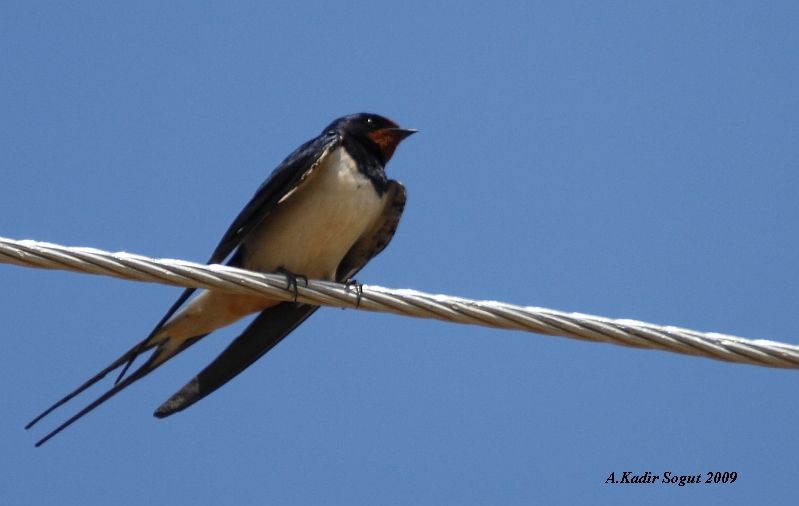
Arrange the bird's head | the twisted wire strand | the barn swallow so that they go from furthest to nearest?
the bird's head, the barn swallow, the twisted wire strand

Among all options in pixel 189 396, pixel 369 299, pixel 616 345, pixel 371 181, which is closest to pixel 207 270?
pixel 369 299

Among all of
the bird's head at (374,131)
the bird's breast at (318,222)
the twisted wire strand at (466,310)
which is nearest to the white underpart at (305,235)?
the bird's breast at (318,222)

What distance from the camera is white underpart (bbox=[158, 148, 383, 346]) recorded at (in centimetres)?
441

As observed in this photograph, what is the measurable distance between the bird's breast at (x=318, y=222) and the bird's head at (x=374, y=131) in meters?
0.26

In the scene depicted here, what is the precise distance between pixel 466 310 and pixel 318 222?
1.43 m

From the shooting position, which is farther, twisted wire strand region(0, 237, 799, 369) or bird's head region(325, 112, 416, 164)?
bird's head region(325, 112, 416, 164)

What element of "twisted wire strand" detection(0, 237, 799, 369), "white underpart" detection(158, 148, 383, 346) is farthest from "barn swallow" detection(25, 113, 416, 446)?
"twisted wire strand" detection(0, 237, 799, 369)

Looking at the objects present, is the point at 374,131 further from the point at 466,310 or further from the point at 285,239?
the point at 466,310

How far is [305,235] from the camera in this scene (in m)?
4.43

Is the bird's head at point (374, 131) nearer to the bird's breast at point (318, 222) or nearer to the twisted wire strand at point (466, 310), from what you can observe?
the bird's breast at point (318, 222)

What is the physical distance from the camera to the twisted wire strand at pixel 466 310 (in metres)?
2.88

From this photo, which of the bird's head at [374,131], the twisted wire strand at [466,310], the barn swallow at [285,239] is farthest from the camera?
the bird's head at [374,131]

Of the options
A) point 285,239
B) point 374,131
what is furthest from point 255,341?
point 374,131

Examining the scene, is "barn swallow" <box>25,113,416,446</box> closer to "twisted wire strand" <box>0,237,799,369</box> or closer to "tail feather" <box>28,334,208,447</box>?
"tail feather" <box>28,334,208,447</box>
